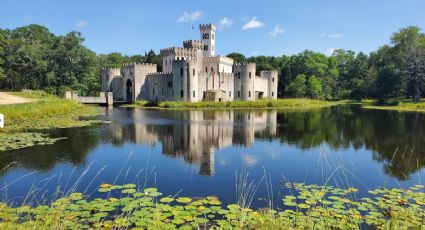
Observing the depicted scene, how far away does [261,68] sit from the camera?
279ft

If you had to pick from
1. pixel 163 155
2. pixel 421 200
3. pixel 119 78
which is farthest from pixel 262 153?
pixel 119 78

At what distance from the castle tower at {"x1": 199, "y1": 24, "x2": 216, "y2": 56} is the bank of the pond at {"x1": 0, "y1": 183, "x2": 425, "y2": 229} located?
64192mm

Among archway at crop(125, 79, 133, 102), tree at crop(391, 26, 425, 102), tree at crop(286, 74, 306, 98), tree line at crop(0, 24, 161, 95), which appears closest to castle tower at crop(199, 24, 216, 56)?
archway at crop(125, 79, 133, 102)

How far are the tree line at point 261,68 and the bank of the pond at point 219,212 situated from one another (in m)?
44.6

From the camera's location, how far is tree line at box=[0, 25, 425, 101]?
58.9 m

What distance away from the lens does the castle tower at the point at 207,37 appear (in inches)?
2808

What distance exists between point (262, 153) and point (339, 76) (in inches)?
3502

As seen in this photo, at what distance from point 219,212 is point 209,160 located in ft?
21.9

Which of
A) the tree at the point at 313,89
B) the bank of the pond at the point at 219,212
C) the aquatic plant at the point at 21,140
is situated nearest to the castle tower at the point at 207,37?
the tree at the point at 313,89

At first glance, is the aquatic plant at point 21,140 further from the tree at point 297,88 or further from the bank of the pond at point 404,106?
the tree at point 297,88

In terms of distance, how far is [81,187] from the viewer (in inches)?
400

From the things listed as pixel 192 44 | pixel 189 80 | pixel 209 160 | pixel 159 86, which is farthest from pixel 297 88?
pixel 209 160

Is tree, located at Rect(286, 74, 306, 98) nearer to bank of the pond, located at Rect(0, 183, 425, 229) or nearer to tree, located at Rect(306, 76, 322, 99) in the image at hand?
tree, located at Rect(306, 76, 322, 99)

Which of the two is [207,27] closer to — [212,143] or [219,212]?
[212,143]
